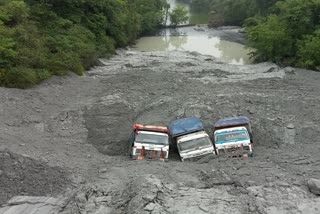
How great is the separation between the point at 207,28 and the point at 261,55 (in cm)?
3425

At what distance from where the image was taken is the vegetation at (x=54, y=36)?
26.9m

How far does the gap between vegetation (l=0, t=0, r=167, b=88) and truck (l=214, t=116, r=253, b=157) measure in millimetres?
14509

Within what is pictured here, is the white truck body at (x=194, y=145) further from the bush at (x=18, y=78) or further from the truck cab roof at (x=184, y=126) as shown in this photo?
the bush at (x=18, y=78)

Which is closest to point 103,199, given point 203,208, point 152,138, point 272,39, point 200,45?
point 203,208

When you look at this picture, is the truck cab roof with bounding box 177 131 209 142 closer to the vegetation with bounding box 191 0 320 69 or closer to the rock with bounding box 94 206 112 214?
the rock with bounding box 94 206 112 214

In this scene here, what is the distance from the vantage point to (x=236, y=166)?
16.8 m

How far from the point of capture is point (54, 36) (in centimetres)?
3550

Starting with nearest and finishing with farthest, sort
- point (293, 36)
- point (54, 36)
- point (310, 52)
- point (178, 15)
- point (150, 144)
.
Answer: point (150, 144) → point (54, 36) → point (310, 52) → point (293, 36) → point (178, 15)

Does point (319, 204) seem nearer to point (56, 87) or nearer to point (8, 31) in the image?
point (56, 87)

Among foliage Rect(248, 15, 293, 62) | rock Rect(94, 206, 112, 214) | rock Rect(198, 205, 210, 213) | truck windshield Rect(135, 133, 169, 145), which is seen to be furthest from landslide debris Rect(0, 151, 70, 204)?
foliage Rect(248, 15, 293, 62)

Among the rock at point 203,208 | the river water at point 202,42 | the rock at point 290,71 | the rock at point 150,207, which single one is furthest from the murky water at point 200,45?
the rock at point 150,207

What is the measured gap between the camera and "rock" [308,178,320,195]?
563 inches

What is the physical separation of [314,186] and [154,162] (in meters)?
6.96

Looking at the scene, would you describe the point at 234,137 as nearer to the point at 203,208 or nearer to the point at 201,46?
the point at 203,208
